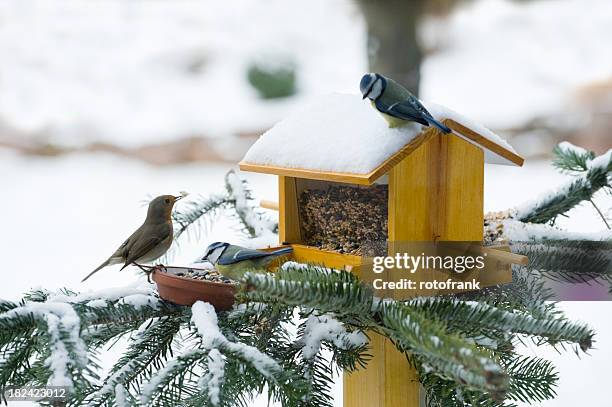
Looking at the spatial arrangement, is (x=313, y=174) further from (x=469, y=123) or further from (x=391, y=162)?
(x=469, y=123)

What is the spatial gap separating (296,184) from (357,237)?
17 centimetres

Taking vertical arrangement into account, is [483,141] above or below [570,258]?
above

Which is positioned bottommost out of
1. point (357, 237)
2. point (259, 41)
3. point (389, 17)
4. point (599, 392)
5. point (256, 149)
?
point (599, 392)

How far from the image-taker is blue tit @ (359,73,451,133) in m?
1.00

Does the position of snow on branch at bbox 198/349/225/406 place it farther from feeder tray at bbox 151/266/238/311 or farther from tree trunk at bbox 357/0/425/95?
tree trunk at bbox 357/0/425/95

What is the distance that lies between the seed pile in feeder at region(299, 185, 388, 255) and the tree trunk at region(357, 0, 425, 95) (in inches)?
44.7

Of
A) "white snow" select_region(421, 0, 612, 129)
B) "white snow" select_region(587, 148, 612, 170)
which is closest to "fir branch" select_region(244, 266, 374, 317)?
"white snow" select_region(587, 148, 612, 170)

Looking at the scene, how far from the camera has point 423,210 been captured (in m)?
1.09

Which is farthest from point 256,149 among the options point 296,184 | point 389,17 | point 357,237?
point 389,17

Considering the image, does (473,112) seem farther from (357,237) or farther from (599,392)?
(357,237)

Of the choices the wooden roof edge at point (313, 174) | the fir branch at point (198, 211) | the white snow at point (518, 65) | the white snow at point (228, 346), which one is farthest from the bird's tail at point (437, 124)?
the white snow at point (518, 65)

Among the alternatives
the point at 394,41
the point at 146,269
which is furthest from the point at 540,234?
the point at 394,41

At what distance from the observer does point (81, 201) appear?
3424 millimetres

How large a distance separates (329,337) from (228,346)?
180 mm
